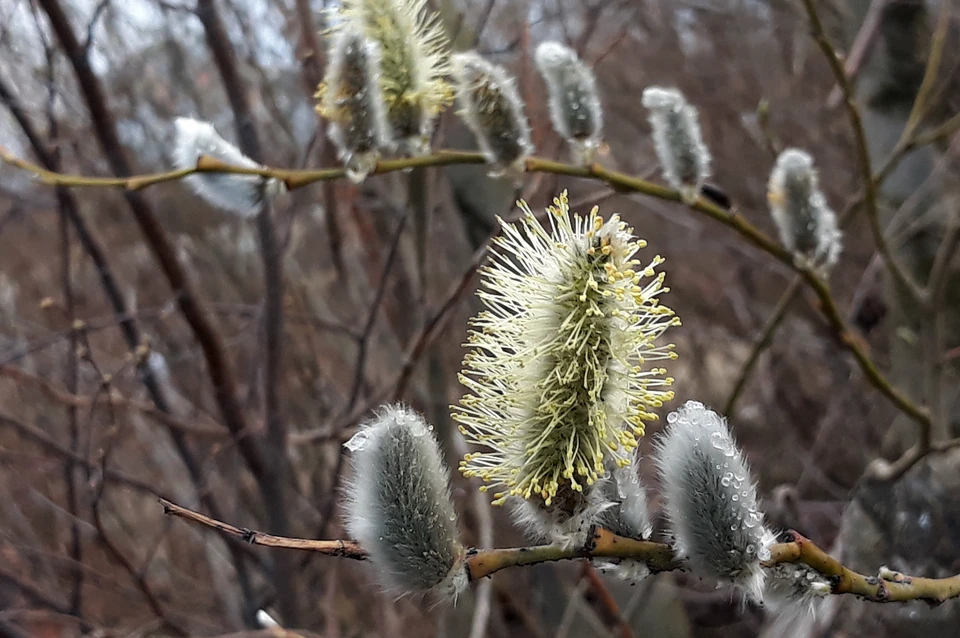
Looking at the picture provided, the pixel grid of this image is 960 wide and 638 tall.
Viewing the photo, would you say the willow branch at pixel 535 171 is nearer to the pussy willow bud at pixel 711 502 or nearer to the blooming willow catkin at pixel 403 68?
the blooming willow catkin at pixel 403 68

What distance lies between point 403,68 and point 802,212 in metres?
0.61

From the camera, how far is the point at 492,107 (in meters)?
1.03

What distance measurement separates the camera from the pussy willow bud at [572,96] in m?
1.03

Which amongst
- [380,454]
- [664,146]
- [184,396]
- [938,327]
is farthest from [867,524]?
[184,396]

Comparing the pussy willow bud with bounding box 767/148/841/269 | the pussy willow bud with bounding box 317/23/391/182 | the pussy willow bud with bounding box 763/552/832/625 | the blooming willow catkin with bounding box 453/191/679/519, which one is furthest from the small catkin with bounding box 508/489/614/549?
the pussy willow bud with bounding box 767/148/841/269

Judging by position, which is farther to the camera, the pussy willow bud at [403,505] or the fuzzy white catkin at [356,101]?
the fuzzy white catkin at [356,101]

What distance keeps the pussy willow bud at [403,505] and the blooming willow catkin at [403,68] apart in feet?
2.00

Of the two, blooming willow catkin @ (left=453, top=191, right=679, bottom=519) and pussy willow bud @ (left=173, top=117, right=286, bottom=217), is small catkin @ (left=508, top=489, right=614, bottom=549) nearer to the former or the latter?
blooming willow catkin @ (left=453, top=191, right=679, bottom=519)

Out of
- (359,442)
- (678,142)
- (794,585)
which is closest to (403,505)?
(359,442)

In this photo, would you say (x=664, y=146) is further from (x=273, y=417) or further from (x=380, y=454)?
(x=273, y=417)

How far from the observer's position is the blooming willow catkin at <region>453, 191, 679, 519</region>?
1.90ft

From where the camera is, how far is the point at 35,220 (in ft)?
9.91

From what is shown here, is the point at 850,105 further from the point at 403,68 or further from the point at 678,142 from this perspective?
the point at 403,68

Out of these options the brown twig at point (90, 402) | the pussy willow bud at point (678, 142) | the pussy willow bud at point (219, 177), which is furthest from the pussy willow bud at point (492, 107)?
the brown twig at point (90, 402)
